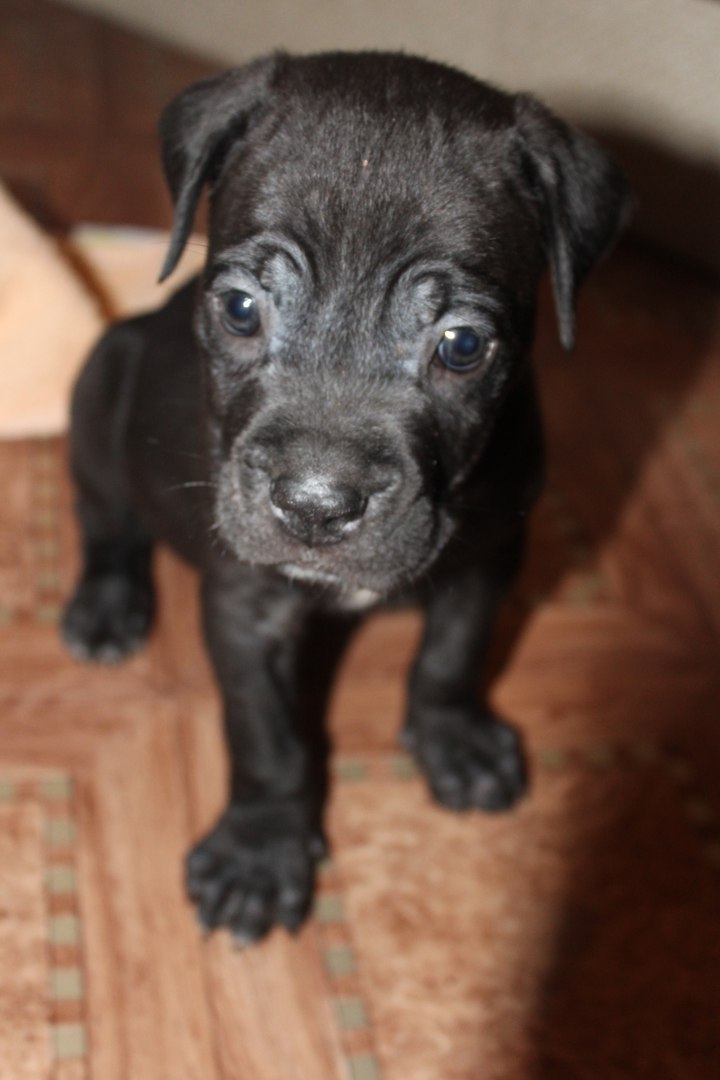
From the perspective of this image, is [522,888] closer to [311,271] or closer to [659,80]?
[311,271]

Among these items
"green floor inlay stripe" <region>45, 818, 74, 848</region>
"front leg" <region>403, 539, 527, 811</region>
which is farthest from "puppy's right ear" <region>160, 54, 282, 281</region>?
"green floor inlay stripe" <region>45, 818, 74, 848</region>

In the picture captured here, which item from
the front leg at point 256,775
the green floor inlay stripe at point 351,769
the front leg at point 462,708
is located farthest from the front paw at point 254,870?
the front leg at point 462,708

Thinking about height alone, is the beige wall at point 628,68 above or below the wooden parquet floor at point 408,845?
above

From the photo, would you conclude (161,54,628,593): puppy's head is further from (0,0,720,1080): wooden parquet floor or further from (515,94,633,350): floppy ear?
(0,0,720,1080): wooden parquet floor

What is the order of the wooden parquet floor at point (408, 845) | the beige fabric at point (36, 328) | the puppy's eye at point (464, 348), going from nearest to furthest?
the puppy's eye at point (464, 348) < the wooden parquet floor at point (408, 845) < the beige fabric at point (36, 328)

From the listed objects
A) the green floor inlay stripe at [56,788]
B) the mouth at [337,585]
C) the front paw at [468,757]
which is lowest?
the green floor inlay stripe at [56,788]

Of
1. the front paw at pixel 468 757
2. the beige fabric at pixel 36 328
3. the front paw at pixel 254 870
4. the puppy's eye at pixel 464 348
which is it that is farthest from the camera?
the beige fabric at pixel 36 328

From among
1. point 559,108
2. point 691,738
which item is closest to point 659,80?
point 559,108

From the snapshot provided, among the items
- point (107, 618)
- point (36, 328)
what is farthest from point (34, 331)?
point (107, 618)

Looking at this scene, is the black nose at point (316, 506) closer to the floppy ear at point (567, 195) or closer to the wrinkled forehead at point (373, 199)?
the wrinkled forehead at point (373, 199)
